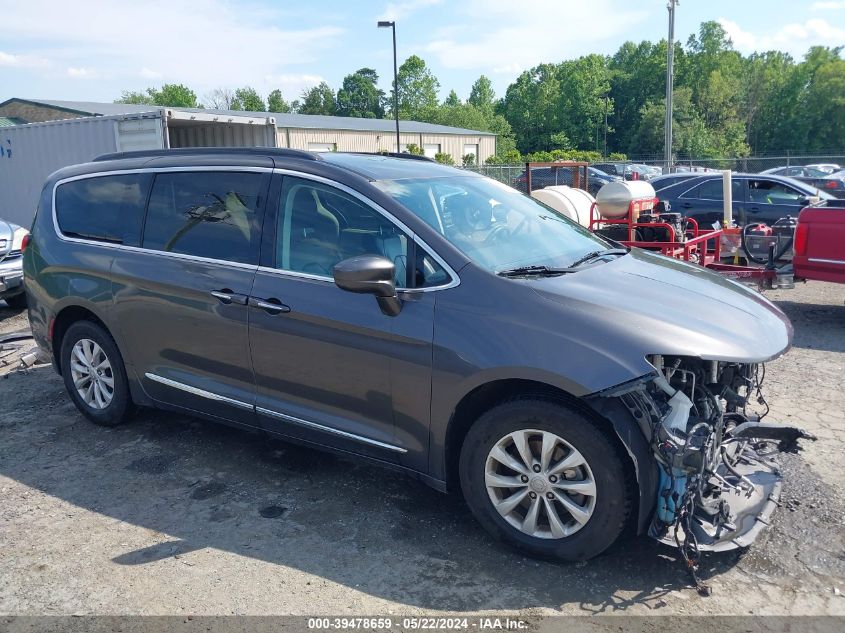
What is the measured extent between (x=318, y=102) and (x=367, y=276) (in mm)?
110156

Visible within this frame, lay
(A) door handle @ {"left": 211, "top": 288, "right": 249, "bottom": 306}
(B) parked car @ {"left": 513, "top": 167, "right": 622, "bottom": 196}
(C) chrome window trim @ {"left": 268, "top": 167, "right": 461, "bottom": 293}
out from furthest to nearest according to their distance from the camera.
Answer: (B) parked car @ {"left": 513, "top": 167, "right": 622, "bottom": 196} < (A) door handle @ {"left": 211, "top": 288, "right": 249, "bottom": 306} < (C) chrome window trim @ {"left": 268, "top": 167, "right": 461, "bottom": 293}

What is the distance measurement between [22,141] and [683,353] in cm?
1414

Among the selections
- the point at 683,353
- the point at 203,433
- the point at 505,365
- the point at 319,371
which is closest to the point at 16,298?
the point at 203,433

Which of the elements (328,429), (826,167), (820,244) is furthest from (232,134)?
(826,167)

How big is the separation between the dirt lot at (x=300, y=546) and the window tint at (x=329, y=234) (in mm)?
1300

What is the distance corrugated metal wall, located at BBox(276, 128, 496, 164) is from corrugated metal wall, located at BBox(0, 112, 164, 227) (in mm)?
19220

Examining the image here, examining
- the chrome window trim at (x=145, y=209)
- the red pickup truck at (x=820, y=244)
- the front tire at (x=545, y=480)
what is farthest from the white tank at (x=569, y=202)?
the front tire at (x=545, y=480)

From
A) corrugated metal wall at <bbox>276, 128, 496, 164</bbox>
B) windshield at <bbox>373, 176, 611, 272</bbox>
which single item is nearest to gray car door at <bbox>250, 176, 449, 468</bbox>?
windshield at <bbox>373, 176, 611, 272</bbox>

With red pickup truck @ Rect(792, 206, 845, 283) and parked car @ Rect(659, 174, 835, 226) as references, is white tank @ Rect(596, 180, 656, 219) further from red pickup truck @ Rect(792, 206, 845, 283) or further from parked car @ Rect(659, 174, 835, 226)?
parked car @ Rect(659, 174, 835, 226)

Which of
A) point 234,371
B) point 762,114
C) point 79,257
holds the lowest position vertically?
point 234,371

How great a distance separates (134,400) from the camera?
4.79 m

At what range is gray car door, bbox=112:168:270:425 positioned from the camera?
403 centimetres

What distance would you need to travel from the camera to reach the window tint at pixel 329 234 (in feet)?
11.6

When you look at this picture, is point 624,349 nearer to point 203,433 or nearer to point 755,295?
point 755,295
